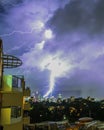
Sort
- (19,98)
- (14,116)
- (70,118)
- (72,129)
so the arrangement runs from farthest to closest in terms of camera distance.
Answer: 1. (70,118)
2. (72,129)
3. (19,98)
4. (14,116)

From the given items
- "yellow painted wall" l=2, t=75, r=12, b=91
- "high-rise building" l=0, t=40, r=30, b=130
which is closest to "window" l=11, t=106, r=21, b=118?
"high-rise building" l=0, t=40, r=30, b=130

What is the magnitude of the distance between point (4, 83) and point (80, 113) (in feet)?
211

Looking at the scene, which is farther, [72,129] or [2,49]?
[72,129]

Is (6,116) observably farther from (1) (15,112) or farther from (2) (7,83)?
(2) (7,83)

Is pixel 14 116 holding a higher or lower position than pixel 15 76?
lower

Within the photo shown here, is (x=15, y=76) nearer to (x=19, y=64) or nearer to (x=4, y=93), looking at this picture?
(x=4, y=93)

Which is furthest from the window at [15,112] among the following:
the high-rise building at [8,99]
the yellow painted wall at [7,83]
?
the yellow painted wall at [7,83]

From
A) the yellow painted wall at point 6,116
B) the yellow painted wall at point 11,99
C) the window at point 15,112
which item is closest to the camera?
the yellow painted wall at point 6,116

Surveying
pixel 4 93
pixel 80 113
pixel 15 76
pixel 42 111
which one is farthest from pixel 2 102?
pixel 80 113

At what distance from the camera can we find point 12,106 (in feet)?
74.0

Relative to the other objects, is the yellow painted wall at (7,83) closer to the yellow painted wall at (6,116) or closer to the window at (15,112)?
the yellow painted wall at (6,116)

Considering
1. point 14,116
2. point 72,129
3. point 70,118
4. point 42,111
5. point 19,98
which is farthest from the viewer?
point 70,118

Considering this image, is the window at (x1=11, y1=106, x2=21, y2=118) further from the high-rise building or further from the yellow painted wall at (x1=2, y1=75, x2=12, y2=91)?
the yellow painted wall at (x1=2, y1=75, x2=12, y2=91)

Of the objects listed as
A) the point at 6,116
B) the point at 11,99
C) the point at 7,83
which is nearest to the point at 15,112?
the point at 11,99
